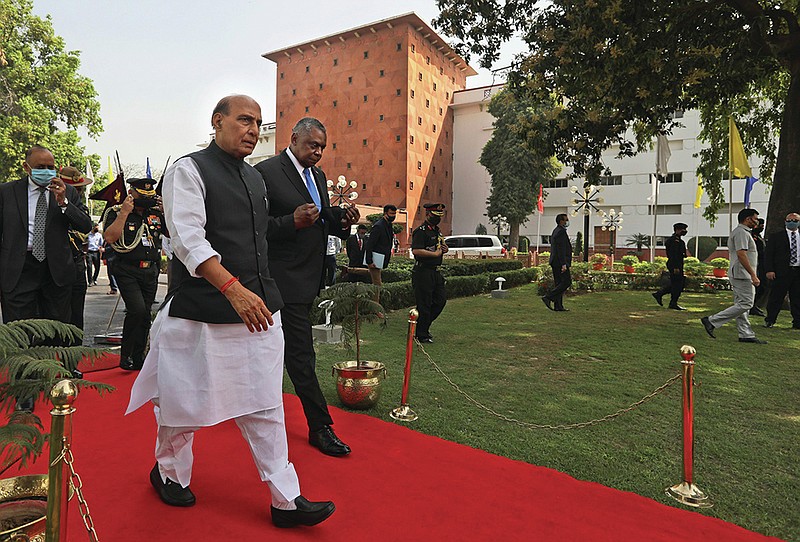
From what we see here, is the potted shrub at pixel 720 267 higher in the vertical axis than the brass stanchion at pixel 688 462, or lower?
higher

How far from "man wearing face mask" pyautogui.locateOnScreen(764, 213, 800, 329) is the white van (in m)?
21.1

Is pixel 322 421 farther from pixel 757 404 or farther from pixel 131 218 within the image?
pixel 757 404

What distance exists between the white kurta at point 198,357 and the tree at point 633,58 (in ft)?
27.1

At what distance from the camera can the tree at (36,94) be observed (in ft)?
83.4

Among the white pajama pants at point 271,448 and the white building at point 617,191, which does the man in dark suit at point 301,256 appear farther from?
the white building at point 617,191

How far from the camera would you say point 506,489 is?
2900 millimetres

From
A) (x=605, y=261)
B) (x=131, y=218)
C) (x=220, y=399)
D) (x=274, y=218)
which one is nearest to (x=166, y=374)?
(x=220, y=399)

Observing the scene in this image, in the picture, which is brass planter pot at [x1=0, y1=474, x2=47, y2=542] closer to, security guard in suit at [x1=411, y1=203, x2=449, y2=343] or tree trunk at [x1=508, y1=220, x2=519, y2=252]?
security guard in suit at [x1=411, y1=203, x2=449, y2=343]

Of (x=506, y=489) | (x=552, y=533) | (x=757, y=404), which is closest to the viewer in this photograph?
(x=552, y=533)

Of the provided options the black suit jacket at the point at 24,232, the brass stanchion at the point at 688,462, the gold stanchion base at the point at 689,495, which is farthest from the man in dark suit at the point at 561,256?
the black suit jacket at the point at 24,232

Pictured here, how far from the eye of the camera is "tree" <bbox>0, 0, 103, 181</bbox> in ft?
83.4

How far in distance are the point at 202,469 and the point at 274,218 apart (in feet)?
5.09

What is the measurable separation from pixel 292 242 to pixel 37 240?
2401mm

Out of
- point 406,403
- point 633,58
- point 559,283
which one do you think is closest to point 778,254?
point 559,283
